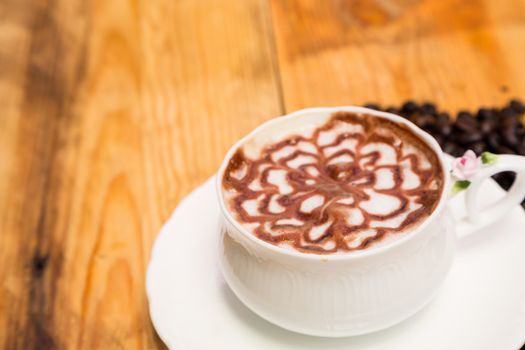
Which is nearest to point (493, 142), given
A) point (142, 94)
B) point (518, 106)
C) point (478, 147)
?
point (478, 147)

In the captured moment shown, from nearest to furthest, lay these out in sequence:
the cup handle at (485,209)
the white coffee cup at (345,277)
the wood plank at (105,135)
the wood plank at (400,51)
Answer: the white coffee cup at (345,277) → the cup handle at (485,209) → the wood plank at (105,135) → the wood plank at (400,51)

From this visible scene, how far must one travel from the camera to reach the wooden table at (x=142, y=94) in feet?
3.34

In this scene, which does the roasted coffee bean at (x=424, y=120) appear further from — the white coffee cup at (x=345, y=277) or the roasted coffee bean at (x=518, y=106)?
the white coffee cup at (x=345, y=277)

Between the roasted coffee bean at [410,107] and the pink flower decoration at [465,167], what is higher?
the roasted coffee bean at [410,107]

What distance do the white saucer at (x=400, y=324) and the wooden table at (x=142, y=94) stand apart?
0.10 metres

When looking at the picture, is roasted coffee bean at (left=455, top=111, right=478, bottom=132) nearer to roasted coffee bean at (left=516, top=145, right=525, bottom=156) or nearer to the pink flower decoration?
roasted coffee bean at (left=516, top=145, right=525, bottom=156)

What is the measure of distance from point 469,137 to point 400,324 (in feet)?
1.48

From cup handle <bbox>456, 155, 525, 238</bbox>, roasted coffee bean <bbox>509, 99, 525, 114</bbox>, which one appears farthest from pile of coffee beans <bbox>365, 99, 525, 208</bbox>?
cup handle <bbox>456, 155, 525, 238</bbox>

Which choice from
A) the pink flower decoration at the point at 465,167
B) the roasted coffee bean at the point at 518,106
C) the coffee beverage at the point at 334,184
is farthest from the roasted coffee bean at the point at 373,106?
the pink flower decoration at the point at 465,167

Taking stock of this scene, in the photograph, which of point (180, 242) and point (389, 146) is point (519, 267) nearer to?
point (389, 146)

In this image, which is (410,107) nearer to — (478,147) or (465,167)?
(478,147)

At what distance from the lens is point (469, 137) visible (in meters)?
1.15

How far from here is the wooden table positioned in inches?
40.1

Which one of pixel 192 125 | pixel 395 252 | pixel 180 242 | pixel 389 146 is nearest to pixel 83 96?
pixel 192 125
